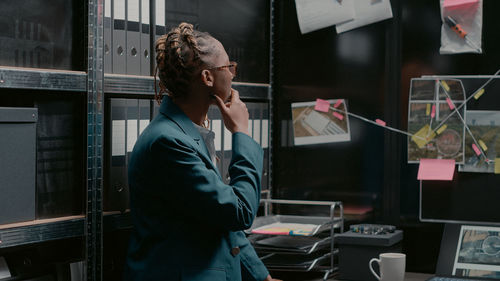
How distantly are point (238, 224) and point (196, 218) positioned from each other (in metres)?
0.10

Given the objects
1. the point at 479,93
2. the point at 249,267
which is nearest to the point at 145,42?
the point at 249,267

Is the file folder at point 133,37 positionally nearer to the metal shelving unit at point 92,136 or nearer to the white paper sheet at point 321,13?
the metal shelving unit at point 92,136

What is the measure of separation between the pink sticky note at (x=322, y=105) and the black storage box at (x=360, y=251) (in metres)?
0.51

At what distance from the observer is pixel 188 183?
1.45 metres

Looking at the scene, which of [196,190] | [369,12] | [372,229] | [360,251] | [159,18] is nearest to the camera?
[196,190]

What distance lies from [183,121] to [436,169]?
1.00 m

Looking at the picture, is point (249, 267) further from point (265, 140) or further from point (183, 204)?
point (265, 140)

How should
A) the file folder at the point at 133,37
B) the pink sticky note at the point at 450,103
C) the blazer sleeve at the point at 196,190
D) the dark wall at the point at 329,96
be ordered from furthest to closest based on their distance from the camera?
1. the dark wall at the point at 329,96
2. the pink sticky note at the point at 450,103
3. the file folder at the point at 133,37
4. the blazer sleeve at the point at 196,190

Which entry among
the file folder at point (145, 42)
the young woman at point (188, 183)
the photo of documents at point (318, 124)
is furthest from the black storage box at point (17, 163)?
the photo of documents at point (318, 124)

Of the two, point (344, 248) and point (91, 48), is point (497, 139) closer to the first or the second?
point (344, 248)

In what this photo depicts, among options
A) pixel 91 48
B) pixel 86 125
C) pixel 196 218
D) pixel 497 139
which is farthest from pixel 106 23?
pixel 497 139

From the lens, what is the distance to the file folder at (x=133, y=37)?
Result: 1818mm

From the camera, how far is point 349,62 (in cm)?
234

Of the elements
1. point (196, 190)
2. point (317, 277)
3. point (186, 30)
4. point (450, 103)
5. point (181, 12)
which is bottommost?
point (317, 277)
